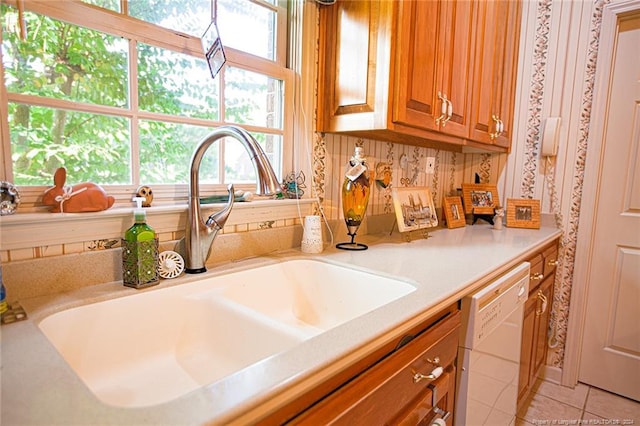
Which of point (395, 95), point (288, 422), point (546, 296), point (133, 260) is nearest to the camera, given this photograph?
point (288, 422)

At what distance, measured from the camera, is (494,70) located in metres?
1.85

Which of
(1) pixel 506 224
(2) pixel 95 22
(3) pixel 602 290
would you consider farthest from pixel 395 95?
(3) pixel 602 290

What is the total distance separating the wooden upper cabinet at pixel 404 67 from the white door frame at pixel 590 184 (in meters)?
0.67

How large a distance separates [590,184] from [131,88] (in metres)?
2.20

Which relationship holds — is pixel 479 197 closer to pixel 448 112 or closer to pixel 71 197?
pixel 448 112

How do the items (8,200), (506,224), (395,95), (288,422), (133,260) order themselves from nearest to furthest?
(288,422) < (8,200) < (133,260) < (395,95) < (506,224)

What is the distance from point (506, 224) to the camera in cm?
212

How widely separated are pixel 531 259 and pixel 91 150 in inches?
66.1

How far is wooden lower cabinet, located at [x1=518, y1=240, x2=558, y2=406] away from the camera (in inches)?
63.0

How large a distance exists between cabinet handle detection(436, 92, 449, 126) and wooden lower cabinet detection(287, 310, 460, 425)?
2.59ft

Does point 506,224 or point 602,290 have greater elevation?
point 506,224

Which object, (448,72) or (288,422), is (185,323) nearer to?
(288,422)

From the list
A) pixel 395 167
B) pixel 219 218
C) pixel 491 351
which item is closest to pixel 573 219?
pixel 395 167

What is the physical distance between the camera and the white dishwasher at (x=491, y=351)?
100 centimetres
